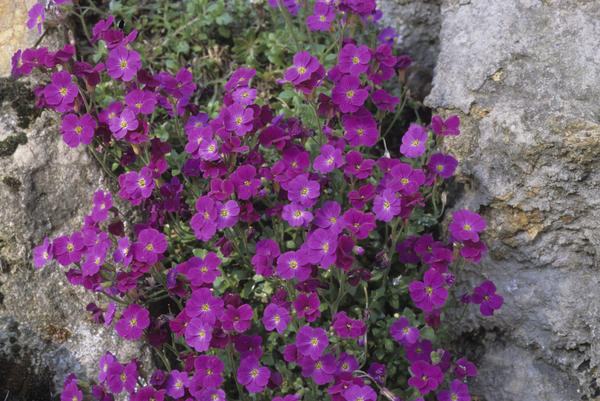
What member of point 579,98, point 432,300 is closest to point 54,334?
point 432,300

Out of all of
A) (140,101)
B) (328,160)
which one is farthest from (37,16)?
(328,160)

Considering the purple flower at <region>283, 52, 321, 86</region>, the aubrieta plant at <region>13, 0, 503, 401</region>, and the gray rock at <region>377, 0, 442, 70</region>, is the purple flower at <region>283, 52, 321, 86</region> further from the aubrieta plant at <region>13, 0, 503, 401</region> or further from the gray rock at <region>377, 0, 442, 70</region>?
the gray rock at <region>377, 0, 442, 70</region>

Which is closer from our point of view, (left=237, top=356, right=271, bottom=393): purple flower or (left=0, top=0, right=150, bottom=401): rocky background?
(left=237, top=356, right=271, bottom=393): purple flower

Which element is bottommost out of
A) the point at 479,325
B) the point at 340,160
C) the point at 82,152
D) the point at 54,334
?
the point at 54,334

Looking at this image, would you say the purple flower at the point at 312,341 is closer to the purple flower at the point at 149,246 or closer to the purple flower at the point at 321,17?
the purple flower at the point at 149,246

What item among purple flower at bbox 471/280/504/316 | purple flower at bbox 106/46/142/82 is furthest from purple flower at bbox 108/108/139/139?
purple flower at bbox 471/280/504/316

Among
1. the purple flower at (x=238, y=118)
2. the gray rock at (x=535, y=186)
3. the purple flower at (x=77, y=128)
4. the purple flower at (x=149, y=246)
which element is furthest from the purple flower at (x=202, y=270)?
the gray rock at (x=535, y=186)

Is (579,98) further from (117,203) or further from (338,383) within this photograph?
(117,203)
